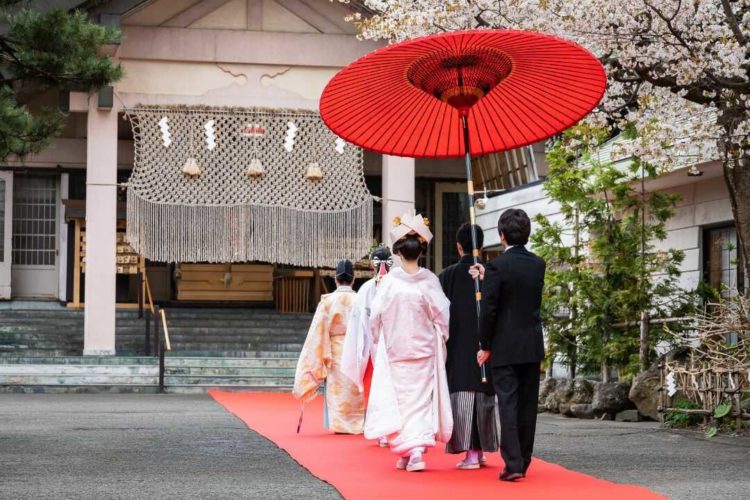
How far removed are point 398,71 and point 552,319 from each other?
7.24m

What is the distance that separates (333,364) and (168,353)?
373 inches

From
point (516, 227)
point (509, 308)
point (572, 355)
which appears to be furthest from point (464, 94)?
point (572, 355)

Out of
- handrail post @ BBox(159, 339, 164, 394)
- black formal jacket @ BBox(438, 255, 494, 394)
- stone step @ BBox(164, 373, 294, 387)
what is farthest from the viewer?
stone step @ BBox(164, 373, 294, 387)

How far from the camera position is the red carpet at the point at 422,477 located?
660 cm

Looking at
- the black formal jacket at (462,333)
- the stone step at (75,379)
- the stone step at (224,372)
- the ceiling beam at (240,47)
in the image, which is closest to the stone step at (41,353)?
the stone step at (75,379)

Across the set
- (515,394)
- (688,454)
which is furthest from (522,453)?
(688,454)

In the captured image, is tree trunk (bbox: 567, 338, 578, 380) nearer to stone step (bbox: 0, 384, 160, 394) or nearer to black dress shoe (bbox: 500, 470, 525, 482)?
stone step (bbox: 0, 384, 160, 394)

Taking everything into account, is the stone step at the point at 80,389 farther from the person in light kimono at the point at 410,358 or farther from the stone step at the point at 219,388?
the person in light kimono at the point at 410,358

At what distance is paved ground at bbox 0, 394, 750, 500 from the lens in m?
6.87

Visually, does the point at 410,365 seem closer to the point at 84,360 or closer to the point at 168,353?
the point at 84,360

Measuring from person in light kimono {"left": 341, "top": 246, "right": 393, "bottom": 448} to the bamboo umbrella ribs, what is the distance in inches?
73.8

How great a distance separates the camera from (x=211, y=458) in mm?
8586

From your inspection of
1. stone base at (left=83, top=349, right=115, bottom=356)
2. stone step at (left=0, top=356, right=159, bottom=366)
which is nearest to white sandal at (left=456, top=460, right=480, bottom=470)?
stone step at (left=0, top=356, right=159, bottom=366)

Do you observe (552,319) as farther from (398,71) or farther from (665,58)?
(398,71)
